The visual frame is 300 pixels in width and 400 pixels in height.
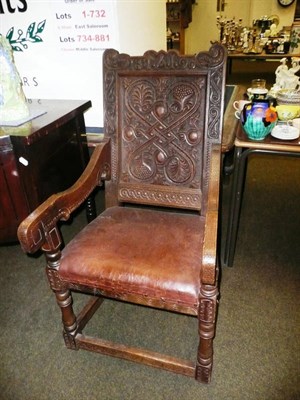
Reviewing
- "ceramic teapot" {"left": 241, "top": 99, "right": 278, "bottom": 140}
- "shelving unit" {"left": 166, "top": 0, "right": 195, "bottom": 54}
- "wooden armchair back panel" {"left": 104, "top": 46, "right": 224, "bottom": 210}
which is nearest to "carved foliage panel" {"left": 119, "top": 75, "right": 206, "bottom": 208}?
"wooden armchair back panel" {"left": 104, "top": 46, "right": 224, "bottom": 210}

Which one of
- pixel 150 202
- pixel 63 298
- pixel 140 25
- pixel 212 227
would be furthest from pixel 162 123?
pixel 140 25

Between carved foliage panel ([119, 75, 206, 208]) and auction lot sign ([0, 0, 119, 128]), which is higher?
auction lot sign ([0, 0, 119, 128])

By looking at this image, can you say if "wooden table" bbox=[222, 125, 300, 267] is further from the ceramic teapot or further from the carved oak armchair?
the carved oak armchair

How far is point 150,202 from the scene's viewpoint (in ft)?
4.26

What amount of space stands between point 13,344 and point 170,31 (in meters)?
5.85

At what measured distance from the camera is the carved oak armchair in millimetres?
939

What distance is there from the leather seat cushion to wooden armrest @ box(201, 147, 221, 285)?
3.8 inches

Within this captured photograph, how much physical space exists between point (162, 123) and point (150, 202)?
34cm

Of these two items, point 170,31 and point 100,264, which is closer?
point 100,264

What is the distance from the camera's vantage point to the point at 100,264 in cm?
99

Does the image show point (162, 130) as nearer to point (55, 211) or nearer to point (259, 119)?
point (259, 119)

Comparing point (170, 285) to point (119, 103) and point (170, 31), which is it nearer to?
point (119, 103)

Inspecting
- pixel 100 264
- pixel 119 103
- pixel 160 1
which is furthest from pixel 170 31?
pixel 100 264

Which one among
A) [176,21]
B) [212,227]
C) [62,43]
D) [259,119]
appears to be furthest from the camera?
[176,21]
